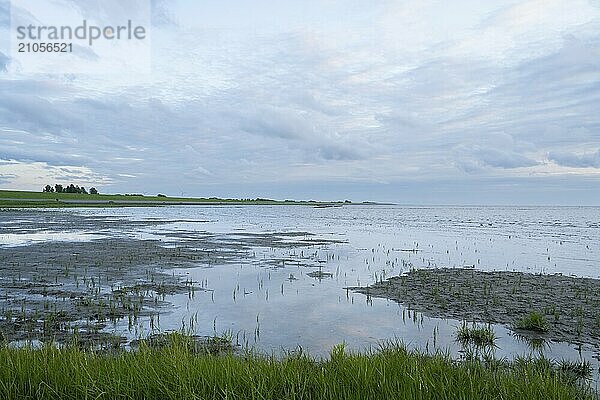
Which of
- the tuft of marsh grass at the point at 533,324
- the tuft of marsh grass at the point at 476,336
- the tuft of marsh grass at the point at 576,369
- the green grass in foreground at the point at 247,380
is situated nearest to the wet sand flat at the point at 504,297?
the tuft of marsh grass at the point at 533,324

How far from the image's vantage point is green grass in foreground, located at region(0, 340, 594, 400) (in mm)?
5844

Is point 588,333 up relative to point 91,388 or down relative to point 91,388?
down

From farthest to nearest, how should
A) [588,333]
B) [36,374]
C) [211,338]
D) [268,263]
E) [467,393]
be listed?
1. [268,263]
2. [588,333]
3. [211,338]
4. [36,374]
5. [467,393]

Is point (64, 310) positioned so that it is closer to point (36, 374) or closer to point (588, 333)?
point (36, 374)

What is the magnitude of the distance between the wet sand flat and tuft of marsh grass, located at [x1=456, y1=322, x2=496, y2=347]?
5.91 ft

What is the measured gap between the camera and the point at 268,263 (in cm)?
2317

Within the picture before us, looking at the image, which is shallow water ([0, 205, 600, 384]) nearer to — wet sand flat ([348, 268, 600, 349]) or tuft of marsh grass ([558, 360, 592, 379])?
tuft of marsh grass ([558, 360, 592, 379])

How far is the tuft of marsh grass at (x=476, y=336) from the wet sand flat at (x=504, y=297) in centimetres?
180

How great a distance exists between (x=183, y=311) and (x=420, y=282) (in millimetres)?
9727

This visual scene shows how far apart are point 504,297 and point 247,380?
1266 cm

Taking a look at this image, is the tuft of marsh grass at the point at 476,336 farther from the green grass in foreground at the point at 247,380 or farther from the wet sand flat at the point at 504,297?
the green grass in foreground at the point at 247,380

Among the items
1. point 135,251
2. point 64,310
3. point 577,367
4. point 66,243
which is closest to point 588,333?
point 577,367

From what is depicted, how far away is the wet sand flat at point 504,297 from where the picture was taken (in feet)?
42.5

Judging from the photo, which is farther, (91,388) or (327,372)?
(327,372)
